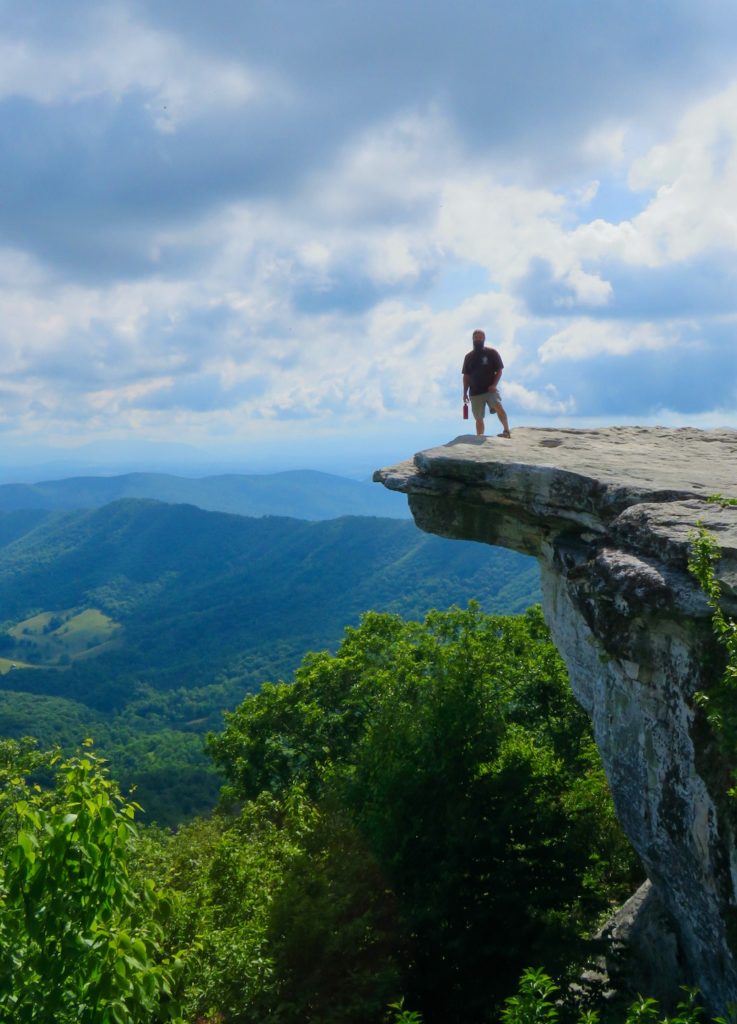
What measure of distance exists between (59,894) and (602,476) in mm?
11598

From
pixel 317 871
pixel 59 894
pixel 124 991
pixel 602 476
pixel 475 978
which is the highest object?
pixel 602 476

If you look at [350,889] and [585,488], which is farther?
[350,889]

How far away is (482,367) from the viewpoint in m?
19.2

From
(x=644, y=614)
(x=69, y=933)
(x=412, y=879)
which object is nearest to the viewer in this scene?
(x=69, y=933)

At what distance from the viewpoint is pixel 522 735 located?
21188 mm

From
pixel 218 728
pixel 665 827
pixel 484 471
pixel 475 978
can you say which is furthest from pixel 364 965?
pixel 218 728

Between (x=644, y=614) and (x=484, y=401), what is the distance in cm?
941

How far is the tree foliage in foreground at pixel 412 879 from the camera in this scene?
12625mm

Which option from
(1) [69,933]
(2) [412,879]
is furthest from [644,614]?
(1) [69,933]

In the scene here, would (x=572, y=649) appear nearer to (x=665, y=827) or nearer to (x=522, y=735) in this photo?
(x=665, y=827)

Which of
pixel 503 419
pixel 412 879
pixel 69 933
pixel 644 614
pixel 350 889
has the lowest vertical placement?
pixel 350 889

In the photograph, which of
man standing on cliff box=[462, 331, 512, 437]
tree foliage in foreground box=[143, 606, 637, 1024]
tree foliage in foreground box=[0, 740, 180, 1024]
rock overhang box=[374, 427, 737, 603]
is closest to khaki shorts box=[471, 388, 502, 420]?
man standing on cliff box=[462, 331, 512, 437]

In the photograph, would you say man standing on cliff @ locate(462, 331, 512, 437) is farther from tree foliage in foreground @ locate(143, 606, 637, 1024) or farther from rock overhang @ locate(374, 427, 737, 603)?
tree foliage in foreground @ locate(143, 606, 637, 1024)

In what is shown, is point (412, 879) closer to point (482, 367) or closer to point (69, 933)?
point (69, 933)
